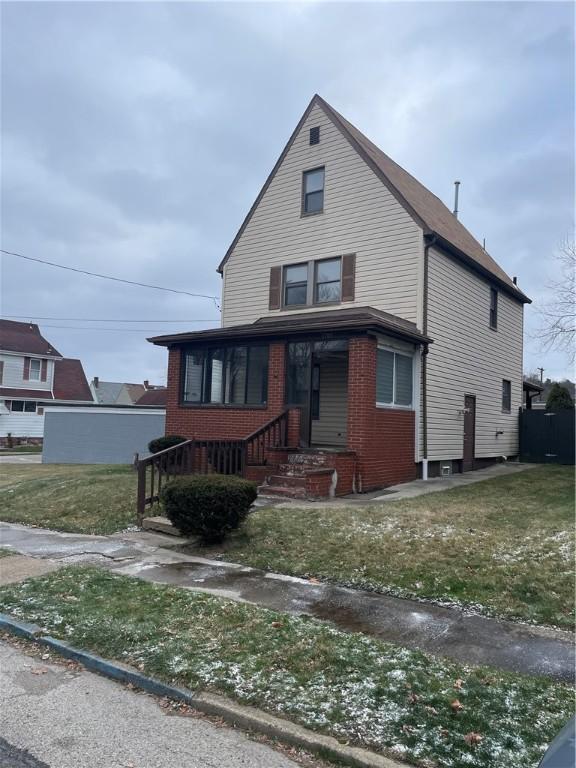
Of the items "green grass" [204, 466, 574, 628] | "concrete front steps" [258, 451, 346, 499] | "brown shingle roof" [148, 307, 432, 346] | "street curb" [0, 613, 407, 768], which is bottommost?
"street curb" [0, 613, 407, 768]

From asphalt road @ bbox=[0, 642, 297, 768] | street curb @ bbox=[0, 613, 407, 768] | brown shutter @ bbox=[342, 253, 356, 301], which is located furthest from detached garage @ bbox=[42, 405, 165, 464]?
asphalt road @ bbox=[0, 642, 297, 768]

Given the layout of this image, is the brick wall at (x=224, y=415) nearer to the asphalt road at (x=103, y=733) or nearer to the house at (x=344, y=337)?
the house at (x=344, y=337)

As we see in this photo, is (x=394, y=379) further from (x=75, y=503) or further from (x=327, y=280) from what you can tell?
(x=75, y=503)

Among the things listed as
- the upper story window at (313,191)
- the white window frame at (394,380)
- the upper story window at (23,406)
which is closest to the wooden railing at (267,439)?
the white window frame at (394,380)

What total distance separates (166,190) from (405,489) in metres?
18.5

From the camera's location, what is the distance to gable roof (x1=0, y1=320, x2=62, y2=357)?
40.5m

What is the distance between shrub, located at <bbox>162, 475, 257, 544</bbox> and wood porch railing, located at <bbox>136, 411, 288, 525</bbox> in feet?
3.64

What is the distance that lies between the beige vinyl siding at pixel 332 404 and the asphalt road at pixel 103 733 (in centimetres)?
1174

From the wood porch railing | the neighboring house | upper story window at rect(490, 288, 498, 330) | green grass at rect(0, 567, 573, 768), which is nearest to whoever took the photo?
green grass at rect(0, 567, 573, 768)

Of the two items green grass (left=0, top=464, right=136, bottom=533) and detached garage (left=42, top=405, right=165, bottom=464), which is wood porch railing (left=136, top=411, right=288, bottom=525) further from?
detached garage (left=42, top=405, right=165, bottom=464)

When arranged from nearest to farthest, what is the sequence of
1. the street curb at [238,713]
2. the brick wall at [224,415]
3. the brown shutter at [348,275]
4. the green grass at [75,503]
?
the street curb at [238,713] < the green grass at [75,503] < the brick wall at [224,415] < the brown shutter at [348,275]

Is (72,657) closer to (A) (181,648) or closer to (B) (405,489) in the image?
(A) (181,648)

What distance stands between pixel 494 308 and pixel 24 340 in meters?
34.8

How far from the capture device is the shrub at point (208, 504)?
25.4 feet
